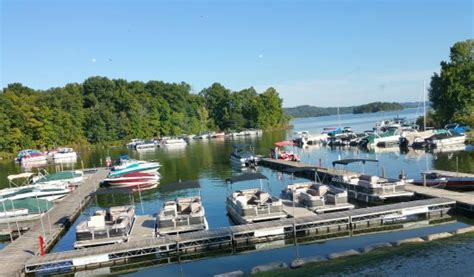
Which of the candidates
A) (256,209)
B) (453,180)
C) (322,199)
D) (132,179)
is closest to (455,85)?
(453,180)

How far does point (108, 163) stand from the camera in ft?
207

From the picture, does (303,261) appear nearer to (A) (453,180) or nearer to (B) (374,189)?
(B) (374,189)

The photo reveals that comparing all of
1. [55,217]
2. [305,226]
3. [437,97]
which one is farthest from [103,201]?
[437,97]

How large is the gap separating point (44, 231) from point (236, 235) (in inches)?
473

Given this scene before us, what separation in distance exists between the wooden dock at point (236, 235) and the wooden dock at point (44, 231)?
1.09 m

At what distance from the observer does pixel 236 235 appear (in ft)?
74.4

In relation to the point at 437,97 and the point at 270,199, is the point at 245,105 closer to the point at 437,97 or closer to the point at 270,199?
the point at 437,97

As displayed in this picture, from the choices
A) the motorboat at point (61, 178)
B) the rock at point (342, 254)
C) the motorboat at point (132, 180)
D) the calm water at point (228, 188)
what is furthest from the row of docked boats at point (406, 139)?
the rock at point (342, 254)

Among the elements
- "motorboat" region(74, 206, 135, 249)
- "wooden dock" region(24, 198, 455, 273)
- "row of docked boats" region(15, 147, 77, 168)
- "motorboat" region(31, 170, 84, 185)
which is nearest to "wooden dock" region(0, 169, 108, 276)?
"wooden dock" region(24, 198, 455, 273)

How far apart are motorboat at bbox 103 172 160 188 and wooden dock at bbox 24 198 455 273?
24.5 metres

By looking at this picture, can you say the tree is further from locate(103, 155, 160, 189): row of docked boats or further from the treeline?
the treeline

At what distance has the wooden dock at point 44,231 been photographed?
824 inches

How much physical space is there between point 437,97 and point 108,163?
6406cm

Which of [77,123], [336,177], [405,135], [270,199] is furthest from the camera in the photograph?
[77,123]
